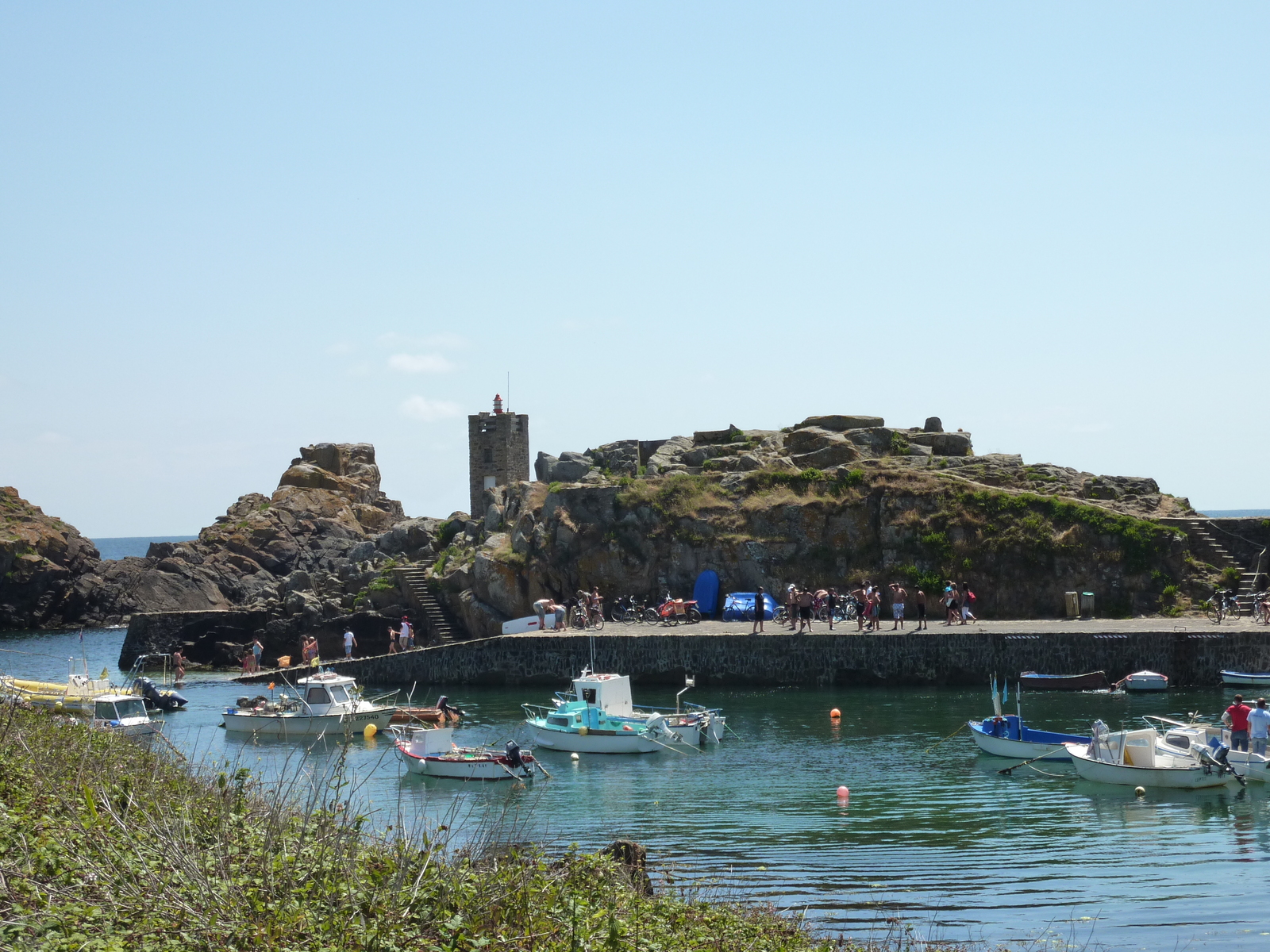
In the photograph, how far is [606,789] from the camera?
28688mm

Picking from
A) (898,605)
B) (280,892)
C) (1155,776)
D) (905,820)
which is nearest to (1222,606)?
(898,605)

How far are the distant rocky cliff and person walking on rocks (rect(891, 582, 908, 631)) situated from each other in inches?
64.6

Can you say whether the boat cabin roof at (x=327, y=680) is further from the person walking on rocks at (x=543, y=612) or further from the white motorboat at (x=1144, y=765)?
the white motorboat at (x=1144, y=765)

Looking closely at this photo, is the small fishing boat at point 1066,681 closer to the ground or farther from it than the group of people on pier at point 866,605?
closer to the ground

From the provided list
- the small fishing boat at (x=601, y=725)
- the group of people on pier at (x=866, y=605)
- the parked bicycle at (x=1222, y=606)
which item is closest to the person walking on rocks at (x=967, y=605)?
the group of people on pier at (x=866, y=605)

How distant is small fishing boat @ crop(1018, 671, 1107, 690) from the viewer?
128 feet

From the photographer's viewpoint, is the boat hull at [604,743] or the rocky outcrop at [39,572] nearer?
the boat hull at [604,743]

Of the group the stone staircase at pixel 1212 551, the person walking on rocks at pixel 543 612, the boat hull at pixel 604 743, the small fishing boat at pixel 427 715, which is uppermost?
the stone staircase at pixel 1212 551

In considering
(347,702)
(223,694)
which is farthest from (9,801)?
(223,694)

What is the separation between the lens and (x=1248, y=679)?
1487 inches

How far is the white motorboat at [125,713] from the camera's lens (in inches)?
1396

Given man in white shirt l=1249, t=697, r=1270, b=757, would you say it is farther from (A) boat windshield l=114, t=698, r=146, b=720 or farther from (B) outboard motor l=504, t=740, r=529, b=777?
(A) boat windshield l=114, t=698, r=146, b=720

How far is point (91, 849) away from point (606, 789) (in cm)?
1818

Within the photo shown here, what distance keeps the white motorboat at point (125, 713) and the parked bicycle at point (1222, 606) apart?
32.2 m
